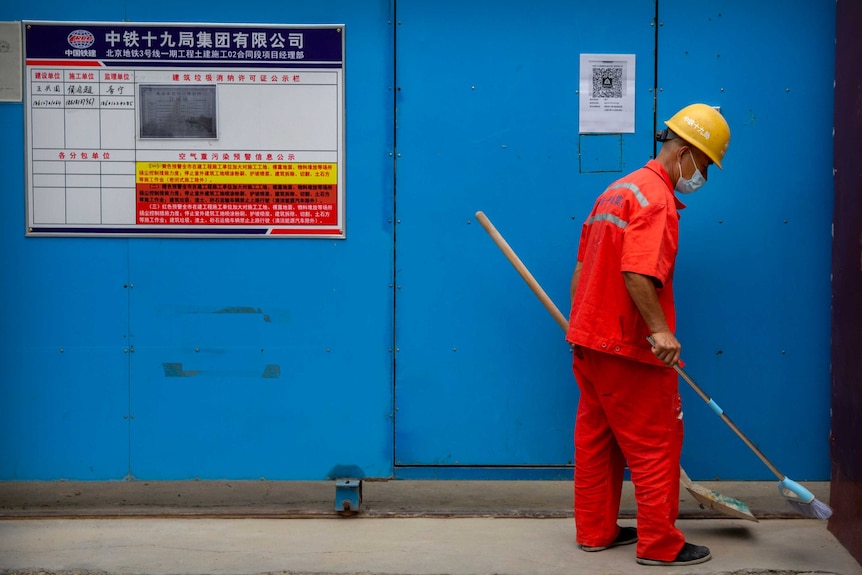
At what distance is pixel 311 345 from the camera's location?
4.19 m

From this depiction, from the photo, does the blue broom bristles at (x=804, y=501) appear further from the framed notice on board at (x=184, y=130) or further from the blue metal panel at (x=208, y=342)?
the framed notice on board at (x=184, y=130)

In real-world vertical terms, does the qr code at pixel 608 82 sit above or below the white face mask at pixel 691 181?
above

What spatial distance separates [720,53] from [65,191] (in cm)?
292

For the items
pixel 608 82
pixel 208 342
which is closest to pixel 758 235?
pixel 608 82

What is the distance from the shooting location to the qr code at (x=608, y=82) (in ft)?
13.4

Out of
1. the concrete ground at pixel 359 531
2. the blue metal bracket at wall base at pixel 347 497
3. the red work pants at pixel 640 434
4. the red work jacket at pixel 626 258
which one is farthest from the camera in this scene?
the blue metal bracket at wall base at pixel 347 497

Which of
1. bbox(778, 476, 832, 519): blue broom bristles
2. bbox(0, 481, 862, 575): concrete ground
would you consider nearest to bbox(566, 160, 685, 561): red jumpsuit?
bbox(0, 481, 862, 575): concrete ground

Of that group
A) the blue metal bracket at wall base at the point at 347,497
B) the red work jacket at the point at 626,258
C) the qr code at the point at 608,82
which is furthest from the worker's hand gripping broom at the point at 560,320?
the blue metal bracket at wall base at the point at 347,497

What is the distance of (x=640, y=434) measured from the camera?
340 centimetres

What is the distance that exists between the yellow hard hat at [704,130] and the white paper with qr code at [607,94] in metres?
0.69

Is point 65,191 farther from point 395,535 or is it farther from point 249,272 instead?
point 395,535

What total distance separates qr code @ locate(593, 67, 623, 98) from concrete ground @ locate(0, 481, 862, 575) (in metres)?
1.74

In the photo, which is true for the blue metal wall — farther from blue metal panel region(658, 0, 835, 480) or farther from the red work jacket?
the red work jacket

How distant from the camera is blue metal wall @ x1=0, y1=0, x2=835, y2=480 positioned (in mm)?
4102
